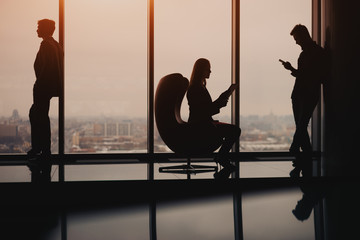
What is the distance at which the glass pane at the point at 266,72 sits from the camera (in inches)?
254

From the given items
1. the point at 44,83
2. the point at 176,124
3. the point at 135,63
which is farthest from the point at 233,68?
the point at 44,83

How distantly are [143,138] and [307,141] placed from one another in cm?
219

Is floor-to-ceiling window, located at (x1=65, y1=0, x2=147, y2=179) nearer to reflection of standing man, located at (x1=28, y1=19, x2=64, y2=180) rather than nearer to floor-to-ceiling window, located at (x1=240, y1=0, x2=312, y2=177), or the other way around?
reflection of standing man, located at (x1=28, y1=19, x2=64, y2=180)

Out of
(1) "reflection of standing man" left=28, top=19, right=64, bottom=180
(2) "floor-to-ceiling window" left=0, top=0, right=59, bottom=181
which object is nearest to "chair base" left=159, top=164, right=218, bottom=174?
(1) "reflection of standing man" left=28, top=19, right=64, bottom=180

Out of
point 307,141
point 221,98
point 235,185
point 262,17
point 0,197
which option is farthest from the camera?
point 262,17

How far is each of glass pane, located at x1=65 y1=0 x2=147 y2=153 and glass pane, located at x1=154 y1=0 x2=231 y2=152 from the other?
24cm

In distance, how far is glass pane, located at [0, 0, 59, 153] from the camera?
595 cm

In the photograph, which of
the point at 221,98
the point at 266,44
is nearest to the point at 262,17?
the point at 266,44

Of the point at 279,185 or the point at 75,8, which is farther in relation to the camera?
the point at 75,8

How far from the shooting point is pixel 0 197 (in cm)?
362

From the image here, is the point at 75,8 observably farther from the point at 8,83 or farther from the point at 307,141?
the point at 307,141

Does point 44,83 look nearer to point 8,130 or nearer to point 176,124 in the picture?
point 8,130

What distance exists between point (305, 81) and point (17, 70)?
3748mm

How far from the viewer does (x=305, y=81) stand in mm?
5543
